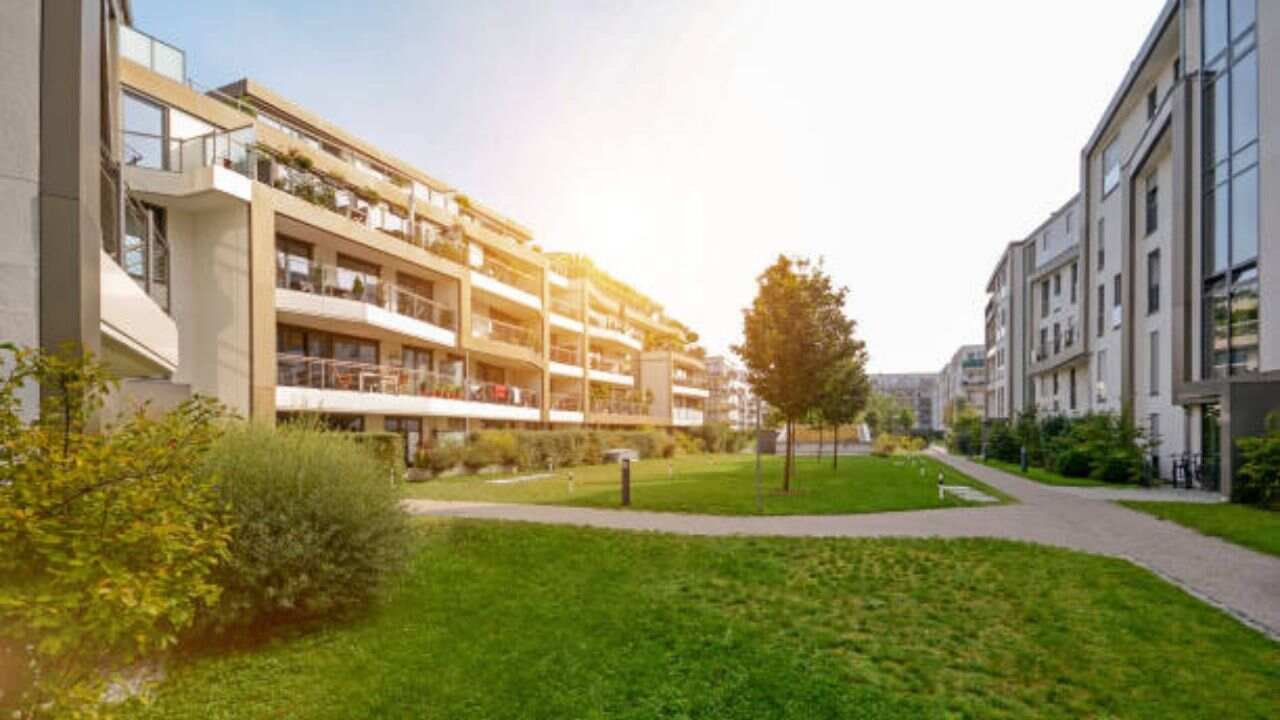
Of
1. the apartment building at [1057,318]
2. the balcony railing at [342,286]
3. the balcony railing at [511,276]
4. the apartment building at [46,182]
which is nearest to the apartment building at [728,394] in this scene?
the apartment building at [1057,318]

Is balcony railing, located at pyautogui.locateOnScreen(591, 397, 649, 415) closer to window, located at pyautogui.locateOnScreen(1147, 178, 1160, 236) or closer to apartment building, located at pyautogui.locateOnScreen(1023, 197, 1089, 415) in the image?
apartment building, located at pyautogui.locateOnScreen(1023, 197, 1089, 415)

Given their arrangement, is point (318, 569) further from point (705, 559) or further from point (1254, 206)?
point (1254, 206)

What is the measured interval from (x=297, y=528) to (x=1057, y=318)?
4548cm

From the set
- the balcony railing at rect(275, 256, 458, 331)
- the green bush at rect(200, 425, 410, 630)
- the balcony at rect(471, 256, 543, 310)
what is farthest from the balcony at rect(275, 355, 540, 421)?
the green bush at rect(200, 425, 410, 630)

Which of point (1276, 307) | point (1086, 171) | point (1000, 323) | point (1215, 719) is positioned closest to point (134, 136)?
point (1215, 719)

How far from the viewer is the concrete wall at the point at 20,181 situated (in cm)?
538

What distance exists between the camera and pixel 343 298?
2166 cm

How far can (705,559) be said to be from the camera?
9.76 meters

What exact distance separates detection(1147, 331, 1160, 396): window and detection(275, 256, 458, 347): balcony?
1125 inches

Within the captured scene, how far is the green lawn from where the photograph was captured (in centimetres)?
1095

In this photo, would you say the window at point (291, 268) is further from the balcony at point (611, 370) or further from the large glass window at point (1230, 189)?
the large glass window at point (1230, 189)

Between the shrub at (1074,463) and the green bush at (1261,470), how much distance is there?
30.4ft

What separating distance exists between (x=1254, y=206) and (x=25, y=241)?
1025 inches

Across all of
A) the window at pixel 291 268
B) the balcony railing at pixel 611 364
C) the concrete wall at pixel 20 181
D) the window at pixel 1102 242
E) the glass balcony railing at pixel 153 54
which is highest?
the glass balcony railing at pixel 153 54
